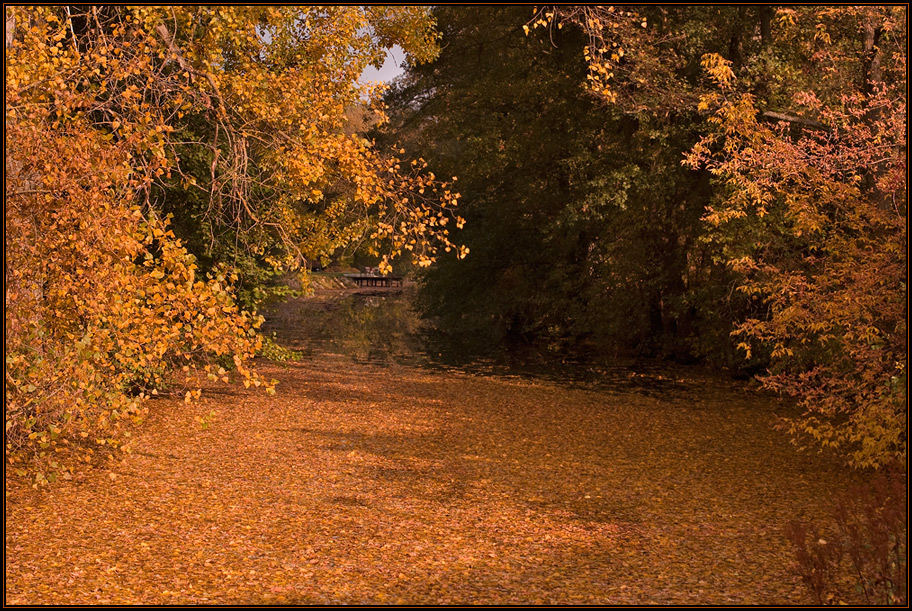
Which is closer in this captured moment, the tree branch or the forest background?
the forest background

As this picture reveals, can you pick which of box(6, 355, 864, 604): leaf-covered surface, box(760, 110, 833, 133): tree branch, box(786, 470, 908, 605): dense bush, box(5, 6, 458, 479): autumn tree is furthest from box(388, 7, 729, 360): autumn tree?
box(786, 470, 908, 605): dense bush

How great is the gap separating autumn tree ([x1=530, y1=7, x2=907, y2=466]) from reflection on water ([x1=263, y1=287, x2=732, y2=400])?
2.43 meters

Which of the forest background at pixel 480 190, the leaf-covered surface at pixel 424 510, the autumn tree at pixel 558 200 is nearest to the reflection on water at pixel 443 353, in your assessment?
the autumn tree at pixel 558 200

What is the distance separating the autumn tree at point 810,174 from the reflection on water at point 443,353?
2433 mm

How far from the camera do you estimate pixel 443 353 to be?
21.8 metres

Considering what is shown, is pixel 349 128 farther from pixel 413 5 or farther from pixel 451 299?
pixel 413 5

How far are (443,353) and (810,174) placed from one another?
1371cm

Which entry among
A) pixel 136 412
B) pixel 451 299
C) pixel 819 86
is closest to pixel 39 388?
pixel 136 412

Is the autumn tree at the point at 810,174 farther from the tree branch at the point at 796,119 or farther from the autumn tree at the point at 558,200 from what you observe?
the autumn tree at the point at 558,200

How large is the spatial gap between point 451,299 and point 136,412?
714 inches

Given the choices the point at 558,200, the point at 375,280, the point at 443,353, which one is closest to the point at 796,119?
the point at 558,200

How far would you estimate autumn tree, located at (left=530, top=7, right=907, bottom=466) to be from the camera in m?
8.53

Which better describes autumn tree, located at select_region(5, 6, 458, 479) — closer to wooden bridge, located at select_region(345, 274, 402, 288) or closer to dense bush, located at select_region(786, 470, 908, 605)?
dense bush, located at select_region(786, 470, 908, 605)

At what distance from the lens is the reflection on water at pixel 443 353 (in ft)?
56.4
